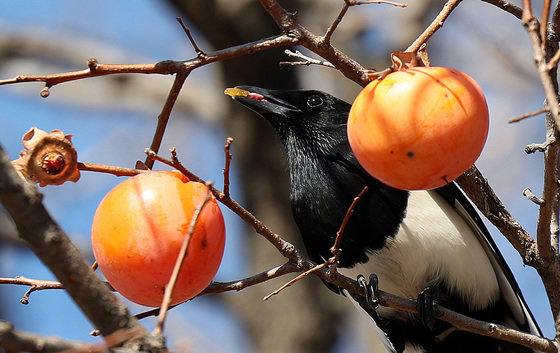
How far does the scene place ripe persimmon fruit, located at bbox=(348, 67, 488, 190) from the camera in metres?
1.39

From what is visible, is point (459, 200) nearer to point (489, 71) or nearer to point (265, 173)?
point (265, 173)

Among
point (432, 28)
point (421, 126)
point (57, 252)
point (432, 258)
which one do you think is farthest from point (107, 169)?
point (432, 258)

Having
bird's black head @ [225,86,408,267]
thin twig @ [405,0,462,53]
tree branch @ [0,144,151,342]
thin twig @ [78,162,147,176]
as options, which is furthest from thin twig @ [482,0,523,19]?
tree branch @ [0,144,151,342]

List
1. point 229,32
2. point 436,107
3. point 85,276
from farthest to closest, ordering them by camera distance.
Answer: point 229,32 → point 436,107 → point 85,276

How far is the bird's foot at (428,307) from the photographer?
221cm

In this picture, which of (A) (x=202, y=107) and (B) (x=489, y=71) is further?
(B) (x=489, y=71)

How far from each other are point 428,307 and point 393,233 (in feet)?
1.03

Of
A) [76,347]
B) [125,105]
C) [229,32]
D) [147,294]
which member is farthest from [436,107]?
[125,105]

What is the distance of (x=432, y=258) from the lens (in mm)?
2561

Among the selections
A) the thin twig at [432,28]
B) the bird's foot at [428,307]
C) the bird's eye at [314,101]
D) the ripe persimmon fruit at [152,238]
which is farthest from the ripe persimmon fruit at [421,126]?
the bird's eye at [314,101]

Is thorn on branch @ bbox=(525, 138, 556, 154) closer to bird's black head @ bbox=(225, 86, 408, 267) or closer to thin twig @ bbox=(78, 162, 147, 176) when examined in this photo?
bird's black head @ bbox=(225, 86, 408, 267)

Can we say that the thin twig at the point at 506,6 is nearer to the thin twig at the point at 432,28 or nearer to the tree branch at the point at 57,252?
the thin twig at the point at 432,28

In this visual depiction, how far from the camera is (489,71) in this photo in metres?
7.32

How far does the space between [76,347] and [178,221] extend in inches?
17.9
